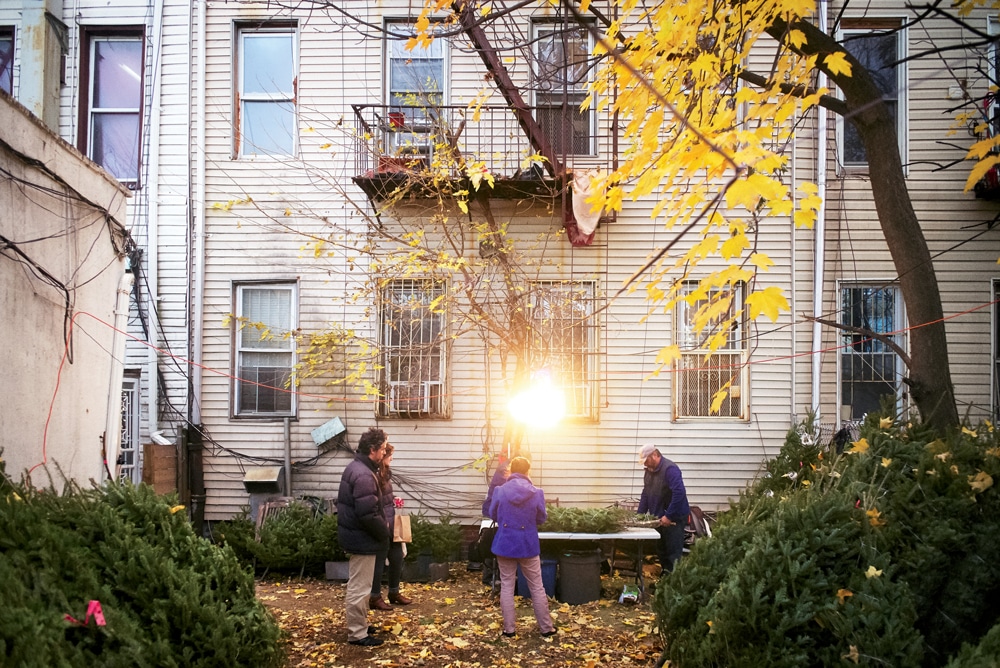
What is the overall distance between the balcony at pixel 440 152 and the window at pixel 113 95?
3437mm

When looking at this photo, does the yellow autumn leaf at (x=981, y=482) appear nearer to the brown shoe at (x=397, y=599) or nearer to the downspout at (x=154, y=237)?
the brown shoe at (x=397, y=599)

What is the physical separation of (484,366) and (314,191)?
3.55 metres

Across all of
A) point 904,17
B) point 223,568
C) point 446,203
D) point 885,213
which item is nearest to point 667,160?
point 885,213

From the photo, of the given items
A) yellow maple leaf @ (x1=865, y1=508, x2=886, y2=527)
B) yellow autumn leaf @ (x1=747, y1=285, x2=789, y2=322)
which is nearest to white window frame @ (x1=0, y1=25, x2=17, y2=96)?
yellow autumn leaf @ (x1=747, y1=285, x2=789, y2=322)

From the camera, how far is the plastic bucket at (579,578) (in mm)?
8273

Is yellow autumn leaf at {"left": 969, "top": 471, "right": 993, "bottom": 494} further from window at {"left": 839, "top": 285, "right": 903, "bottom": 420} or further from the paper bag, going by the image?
window at {"left": 839, "top": 285, "right": 903, "bottom": 420}

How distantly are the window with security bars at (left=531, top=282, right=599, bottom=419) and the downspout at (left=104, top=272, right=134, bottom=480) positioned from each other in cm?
507

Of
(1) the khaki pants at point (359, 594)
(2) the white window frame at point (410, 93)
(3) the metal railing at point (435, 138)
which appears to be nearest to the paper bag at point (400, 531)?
(1) the khaki pants at point (359, 594)

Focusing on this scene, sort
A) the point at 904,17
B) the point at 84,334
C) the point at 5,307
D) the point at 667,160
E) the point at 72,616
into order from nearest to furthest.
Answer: the point at 72,616 → the point at 667,160 → the point at 5,307 → the point at 84,334 → the point at 904,17

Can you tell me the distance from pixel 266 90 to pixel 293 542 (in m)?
6.53

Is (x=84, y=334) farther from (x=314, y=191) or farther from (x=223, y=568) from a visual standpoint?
(x=314, y=191)

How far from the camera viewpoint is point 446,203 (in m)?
10.5

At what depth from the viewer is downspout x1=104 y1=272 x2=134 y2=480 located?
745 cm

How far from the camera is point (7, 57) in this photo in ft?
35.6
